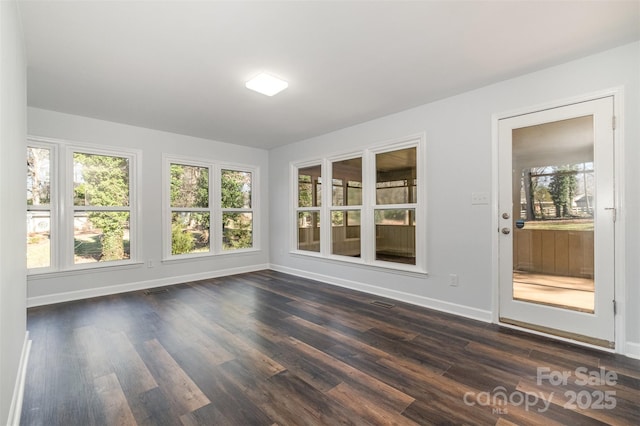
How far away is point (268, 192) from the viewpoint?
607 centimetres

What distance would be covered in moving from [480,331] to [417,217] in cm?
147

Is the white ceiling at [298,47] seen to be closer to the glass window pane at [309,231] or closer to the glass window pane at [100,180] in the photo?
the glass window pane at [100,180]

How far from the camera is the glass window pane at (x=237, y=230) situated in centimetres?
550

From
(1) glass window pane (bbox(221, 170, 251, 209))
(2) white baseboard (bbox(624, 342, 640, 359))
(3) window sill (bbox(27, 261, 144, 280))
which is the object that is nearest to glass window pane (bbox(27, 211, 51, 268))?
(3) window sill (bbox(27, 261, 144, 280))

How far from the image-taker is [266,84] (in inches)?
113

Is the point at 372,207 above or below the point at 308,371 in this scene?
above

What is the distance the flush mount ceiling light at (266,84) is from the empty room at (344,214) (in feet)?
0.08

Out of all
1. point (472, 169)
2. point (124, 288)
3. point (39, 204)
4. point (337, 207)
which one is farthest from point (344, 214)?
point (39, 204)

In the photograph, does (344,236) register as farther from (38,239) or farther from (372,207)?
(38,239)

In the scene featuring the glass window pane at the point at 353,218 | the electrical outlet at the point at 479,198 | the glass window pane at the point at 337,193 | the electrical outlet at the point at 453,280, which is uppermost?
the glass window pane at the point at 337,193

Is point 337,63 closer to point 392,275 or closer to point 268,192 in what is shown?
point 392,275

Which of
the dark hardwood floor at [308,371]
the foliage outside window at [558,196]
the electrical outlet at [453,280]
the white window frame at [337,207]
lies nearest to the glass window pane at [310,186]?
the white window frame at [337,207]

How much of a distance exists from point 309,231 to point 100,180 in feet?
11.1

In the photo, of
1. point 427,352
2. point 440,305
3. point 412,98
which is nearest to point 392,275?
point 440,305
